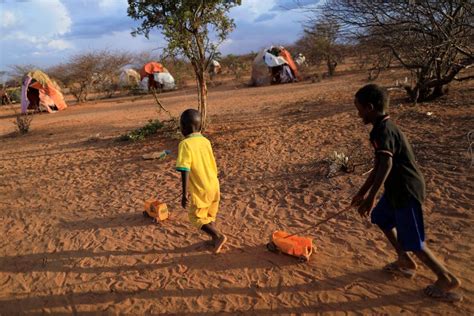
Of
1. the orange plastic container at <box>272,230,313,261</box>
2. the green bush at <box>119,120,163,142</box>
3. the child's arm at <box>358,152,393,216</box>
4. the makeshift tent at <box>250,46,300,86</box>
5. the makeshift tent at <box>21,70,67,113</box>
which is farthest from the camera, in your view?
the makeshift tent at <box>250,46,300,86</box>

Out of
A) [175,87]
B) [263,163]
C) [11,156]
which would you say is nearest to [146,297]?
[263,163]

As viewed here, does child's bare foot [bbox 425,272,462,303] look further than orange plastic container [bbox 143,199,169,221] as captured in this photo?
No

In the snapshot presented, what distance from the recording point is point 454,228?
361cm

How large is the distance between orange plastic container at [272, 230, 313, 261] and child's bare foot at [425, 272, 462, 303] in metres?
1.02

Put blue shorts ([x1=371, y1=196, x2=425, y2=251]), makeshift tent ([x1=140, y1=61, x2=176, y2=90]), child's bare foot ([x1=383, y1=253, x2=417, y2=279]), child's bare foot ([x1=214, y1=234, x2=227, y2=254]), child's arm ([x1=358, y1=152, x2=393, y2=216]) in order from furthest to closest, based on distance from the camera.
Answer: makeshift tent ([x1=140, y1=61, x2=176, y2=90]) < child's bare foot ([x1=214, y1=234, x2=227, y2=254]) < child's bare foot ([x1=383, y1=253, x2=417, y2=279]) < blue shorts ([x1=371, y1=196, x2=425, y2=251]) < child's arm ([x1=358, y1=152, x2=393, y2=216])

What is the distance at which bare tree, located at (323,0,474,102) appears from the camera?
6.35m

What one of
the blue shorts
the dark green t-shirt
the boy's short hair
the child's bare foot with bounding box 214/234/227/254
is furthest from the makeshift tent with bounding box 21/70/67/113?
the blue shorts

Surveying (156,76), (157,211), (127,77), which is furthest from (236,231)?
(127,77)

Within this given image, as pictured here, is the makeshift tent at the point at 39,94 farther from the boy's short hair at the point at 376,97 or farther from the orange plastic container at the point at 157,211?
the boy's short hair at the point at 376,97

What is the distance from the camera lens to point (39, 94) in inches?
713

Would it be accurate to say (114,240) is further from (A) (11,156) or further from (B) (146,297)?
A: (A) (11,156)

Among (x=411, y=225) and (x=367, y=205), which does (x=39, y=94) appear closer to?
(x=367, y=205)

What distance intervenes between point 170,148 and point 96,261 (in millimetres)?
4183

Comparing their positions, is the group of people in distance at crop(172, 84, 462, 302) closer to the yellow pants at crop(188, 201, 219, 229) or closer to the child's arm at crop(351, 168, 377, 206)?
the child's arm at crop(351, 168, 377, 206)
